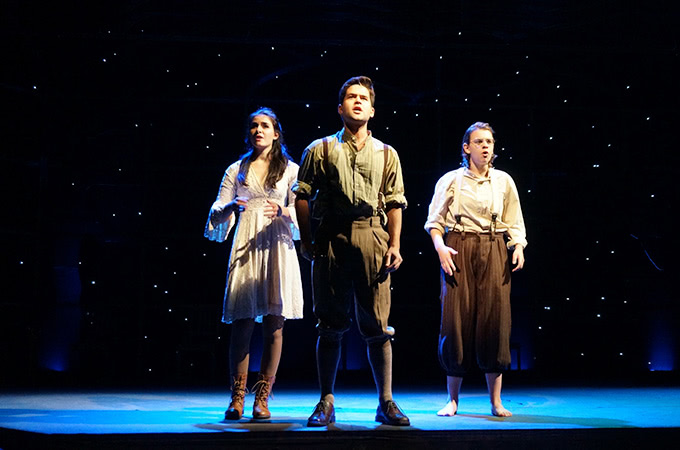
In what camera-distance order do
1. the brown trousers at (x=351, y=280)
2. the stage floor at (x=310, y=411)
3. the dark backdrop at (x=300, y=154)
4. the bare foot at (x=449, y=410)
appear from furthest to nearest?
the dark backdrop at (x=300, y=154) < the bare foot at (x=449, y=410) < the brown trousers at (x=351, y=280) < the stage floor at (x=310, y=411)

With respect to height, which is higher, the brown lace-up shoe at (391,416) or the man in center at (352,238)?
the man in center at (352,238)

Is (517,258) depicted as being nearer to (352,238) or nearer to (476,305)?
(476,305)

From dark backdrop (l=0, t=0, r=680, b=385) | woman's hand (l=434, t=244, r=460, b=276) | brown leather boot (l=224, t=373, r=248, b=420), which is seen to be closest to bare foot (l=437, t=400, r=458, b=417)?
woman's hand (l=434, t=244, r=460, b=276)

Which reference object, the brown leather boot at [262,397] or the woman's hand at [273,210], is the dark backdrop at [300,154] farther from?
the woman's hand at [273,210]

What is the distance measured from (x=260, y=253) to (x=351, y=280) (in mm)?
604

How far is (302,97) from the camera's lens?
20.7ft

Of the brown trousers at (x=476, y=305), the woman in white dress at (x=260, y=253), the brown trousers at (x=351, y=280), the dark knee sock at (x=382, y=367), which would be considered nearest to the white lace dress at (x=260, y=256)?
the woman in white dress at (x=260, y=253)

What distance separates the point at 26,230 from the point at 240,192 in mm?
3317

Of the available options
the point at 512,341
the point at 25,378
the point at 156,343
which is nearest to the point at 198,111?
the point at 156,343

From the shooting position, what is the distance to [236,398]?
10.7ft

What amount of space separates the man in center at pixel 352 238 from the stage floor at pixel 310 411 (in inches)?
11.6

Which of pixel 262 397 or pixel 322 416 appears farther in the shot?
pixel 262 397

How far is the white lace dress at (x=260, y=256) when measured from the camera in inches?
132

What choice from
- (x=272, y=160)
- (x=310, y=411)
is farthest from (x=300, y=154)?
(x=310, y=411)
